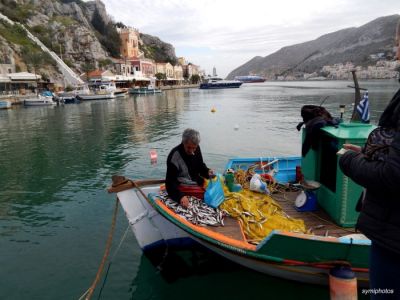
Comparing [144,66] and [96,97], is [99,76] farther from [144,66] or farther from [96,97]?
[144,66]

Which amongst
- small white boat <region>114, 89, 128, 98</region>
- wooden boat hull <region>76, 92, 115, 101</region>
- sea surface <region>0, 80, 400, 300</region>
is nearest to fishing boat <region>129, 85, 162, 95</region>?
small white boat <region>114, 89, 128, 98</region>

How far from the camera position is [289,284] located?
19.9 feet

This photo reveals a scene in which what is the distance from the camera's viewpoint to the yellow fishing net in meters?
5.84

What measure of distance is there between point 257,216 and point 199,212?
107 centimetres

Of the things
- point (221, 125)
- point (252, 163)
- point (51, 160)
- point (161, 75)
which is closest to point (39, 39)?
point (161, 75)

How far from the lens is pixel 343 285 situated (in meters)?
4.77

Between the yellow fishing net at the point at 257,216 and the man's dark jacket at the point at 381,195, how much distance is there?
344cm

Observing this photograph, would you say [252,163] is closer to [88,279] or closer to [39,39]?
[88,279]

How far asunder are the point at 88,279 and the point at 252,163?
5.46 m

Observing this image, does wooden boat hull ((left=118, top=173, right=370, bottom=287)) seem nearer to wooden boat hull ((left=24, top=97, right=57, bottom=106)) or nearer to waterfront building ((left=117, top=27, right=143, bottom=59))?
wooden boat hull ((left=24, top=97, right=57, bottom=106))

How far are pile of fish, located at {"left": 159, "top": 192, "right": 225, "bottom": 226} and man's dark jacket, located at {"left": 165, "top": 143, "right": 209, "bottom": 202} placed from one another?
18cm

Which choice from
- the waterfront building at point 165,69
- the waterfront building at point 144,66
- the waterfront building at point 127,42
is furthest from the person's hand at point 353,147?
the waterfront building at point 165,69

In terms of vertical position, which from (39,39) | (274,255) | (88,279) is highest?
(39,39)

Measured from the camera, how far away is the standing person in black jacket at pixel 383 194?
6.98 feet
